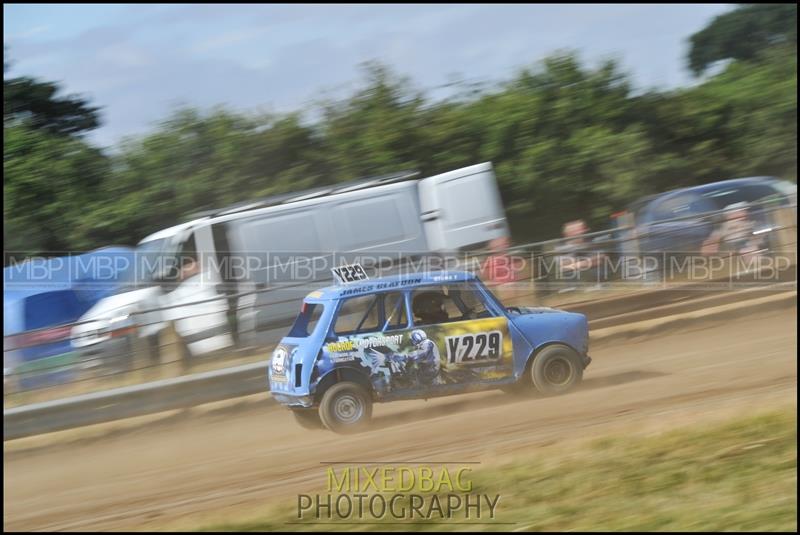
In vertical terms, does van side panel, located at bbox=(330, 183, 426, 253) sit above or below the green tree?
below

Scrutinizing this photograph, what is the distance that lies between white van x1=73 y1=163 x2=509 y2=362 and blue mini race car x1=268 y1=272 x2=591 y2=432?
233 cm

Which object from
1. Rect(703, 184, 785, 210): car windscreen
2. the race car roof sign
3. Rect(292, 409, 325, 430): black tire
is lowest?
Rect(292, 409, 325, 430): black tire

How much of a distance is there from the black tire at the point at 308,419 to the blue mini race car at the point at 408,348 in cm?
1

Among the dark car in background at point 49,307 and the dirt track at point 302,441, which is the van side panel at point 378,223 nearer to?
the dark car in background at point 49,307

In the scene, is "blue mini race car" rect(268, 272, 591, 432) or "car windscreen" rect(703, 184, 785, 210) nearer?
"blue mini race car" rect(268, 272, 591, 432)

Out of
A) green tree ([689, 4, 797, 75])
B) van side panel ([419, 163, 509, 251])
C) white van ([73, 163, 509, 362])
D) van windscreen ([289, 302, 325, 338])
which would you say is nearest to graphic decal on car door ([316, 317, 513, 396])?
van windscreen ([289, 302, 325, 338])

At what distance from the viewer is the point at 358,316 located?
8070mm

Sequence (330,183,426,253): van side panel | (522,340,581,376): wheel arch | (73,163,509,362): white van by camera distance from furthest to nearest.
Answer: (330,183,426,253): van side panel < (73,163,509,362): white van < (522,340,581,376): wheel arch

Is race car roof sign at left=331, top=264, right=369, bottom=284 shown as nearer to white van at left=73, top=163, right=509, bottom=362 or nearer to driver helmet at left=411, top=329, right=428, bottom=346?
driver helmet at left=411, top=329, right=428, bottom=346

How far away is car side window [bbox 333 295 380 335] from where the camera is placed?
315 inches

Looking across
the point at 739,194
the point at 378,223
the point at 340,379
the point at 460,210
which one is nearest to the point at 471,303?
the point at 340,379

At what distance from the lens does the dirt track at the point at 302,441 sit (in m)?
7.15

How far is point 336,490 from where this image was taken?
6895 mm

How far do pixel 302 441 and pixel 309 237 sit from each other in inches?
164
